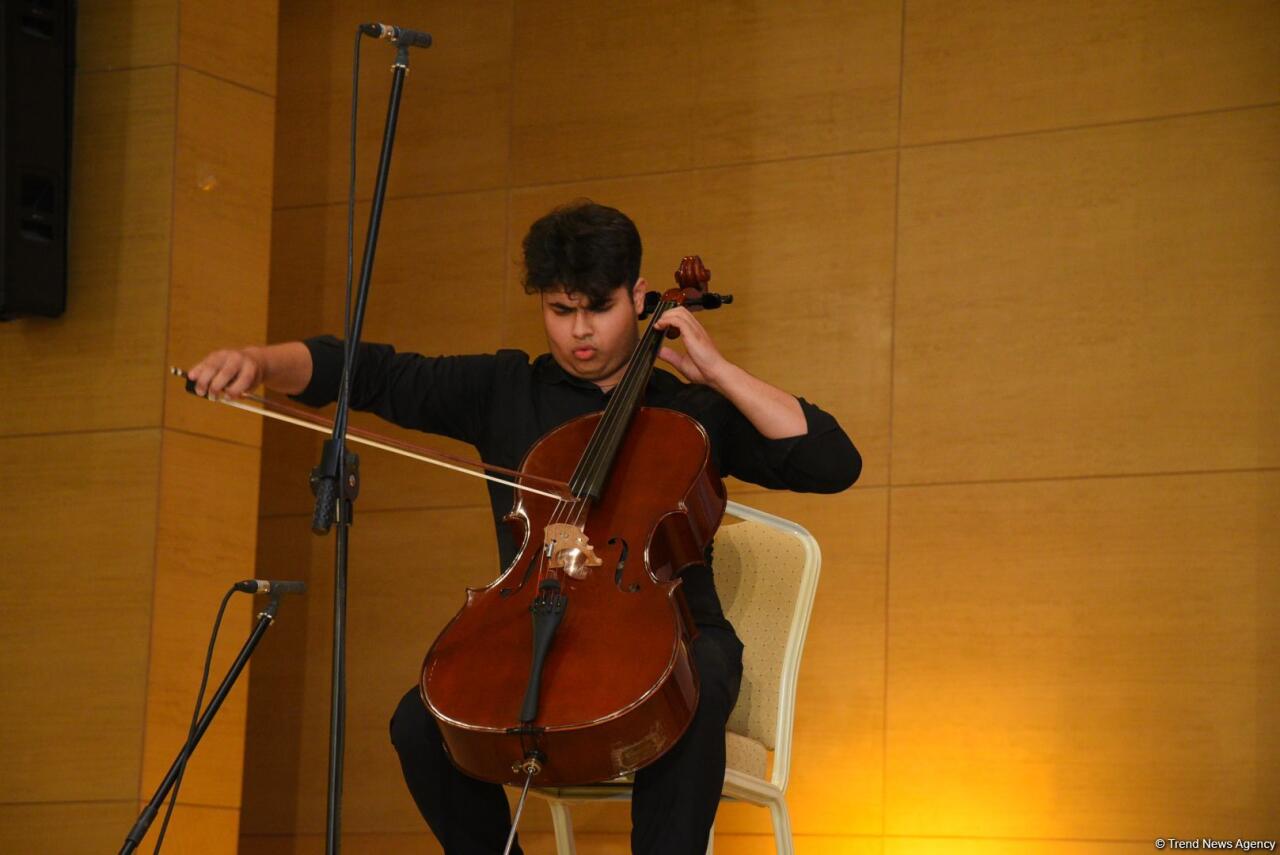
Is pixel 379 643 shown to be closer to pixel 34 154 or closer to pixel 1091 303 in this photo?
pixel 34 154

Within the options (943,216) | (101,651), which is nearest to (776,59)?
(943,216)

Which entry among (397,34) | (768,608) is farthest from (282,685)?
(397,34)

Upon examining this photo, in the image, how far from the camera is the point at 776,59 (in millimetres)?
3691

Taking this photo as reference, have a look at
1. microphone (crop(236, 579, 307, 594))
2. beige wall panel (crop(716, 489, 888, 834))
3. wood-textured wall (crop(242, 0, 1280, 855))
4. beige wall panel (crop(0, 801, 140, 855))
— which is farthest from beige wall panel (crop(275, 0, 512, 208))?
microphone (crop(236, 579, 307, 594))

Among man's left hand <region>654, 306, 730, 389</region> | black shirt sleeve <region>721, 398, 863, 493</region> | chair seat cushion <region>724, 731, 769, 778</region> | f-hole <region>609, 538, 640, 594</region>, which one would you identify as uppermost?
man's left hand <region>654, 306, 730, 389</region>

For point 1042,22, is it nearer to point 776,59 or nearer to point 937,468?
point 776,59

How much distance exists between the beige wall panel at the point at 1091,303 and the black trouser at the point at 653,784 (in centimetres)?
132

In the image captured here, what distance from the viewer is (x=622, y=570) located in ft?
6.59

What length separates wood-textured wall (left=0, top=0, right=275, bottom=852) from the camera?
3100 millimetres

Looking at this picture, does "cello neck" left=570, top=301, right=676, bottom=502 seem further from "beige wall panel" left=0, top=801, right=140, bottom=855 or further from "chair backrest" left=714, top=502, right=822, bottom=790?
"beige wall panel" left=0, top=801, right=140, bottom=855

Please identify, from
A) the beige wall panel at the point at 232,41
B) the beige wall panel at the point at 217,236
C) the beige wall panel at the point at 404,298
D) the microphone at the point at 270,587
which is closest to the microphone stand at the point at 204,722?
the microphone at the point at 270,587

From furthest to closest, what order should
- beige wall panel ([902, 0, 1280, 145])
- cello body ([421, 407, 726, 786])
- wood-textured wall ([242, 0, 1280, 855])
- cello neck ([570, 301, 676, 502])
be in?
1. beige wall panel ([902, 0, 1280, 145])
2. wood-textured wall ([242, 0, 1280, 855])
3. cello neck ([570, 301, 676, 502])
4. cello body ([421, 407, 726, 786])

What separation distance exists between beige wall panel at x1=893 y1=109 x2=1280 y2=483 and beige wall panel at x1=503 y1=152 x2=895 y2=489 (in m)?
0.06

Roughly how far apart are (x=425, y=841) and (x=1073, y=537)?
1618 mm
